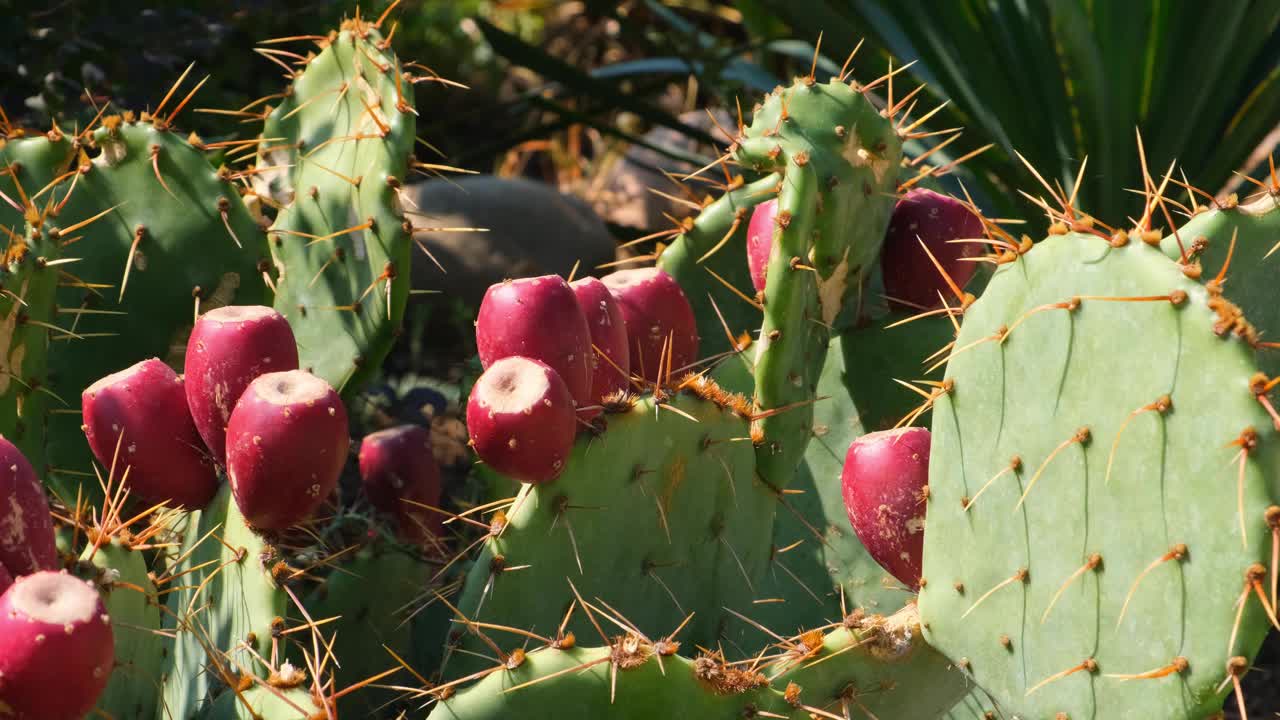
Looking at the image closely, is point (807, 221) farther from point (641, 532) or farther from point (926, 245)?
point (641, 532)

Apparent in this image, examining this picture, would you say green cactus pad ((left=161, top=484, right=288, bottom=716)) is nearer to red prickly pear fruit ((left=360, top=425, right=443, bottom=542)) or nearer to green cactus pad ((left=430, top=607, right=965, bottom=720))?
green cactus pad ((left=430, top=607, right=965, bottom=720))

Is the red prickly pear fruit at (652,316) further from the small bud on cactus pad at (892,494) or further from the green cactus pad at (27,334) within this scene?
the green cactus pad at (27,334)

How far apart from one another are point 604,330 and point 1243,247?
2.14ft

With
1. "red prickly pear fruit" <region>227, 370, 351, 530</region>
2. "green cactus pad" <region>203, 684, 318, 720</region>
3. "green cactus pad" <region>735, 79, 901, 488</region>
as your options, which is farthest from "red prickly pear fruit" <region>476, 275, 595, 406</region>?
"green cactus pad" <region>203, 684, 318, 720</region>

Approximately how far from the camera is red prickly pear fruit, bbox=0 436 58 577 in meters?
1.04

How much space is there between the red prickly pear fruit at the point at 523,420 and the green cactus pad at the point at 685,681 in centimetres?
18

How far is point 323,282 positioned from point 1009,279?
860 mm

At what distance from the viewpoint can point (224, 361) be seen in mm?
1340

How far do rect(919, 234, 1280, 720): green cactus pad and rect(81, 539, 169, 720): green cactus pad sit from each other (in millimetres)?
750

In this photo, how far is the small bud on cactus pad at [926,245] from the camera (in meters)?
1.76

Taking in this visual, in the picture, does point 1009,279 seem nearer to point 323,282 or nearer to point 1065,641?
point 1065,641

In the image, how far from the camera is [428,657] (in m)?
1.76

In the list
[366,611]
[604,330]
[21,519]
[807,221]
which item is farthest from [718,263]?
[21,519]

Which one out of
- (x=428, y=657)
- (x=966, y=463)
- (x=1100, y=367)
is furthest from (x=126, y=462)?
(x=1100, y=367)
